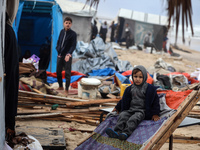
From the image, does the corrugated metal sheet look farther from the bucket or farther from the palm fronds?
the palm fronds

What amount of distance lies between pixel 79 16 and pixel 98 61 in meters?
5.44

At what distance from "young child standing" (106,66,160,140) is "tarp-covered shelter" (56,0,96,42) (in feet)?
35.8

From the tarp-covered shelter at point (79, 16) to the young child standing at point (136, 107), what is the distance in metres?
10.9

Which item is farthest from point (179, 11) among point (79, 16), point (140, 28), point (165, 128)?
point (140, 28)

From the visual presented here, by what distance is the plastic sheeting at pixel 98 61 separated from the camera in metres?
10.7

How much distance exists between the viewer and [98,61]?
432 inches

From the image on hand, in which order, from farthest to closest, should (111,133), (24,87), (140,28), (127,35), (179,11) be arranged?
1. (140,28)
2. (127,35)
3. (24,87)
4. (111,133)
5. (179,11)

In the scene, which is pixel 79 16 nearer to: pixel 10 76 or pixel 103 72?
pixel 103 72

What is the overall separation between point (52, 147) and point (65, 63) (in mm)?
3504

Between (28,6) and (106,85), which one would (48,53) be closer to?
(28,6)

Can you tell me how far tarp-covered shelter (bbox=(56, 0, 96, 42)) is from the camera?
14.7 metres

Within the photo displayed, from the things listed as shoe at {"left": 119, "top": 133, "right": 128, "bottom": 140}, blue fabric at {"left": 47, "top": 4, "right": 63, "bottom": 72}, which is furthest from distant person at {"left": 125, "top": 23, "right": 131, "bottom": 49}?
shoe at {"left": 119, "top": 133, "right": 128, "bottom": 140}

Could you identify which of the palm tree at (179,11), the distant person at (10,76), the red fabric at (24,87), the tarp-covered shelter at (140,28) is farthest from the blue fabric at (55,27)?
the tarp-covered shelter at (140,28)

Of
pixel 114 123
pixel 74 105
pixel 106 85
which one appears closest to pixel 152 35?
pixel 106 85
